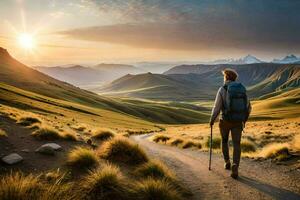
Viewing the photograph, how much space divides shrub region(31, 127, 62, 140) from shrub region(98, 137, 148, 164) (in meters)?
3.92

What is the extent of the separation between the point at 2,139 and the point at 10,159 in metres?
3.54

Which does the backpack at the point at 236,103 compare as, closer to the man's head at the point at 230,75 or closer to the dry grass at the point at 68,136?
the man's head at the point at 230,75

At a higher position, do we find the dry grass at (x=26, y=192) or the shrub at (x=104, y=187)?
the dry grass at (x=26, y=192)

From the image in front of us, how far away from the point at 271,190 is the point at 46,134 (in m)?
10.5

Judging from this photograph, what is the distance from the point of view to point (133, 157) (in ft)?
41.3

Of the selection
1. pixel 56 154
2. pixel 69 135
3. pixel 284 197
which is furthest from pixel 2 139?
pixel 284 197

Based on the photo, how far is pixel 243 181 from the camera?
36.3 feet

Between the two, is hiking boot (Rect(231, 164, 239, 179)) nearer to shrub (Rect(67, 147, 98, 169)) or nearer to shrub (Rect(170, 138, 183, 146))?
shrub (Rect(67, 147, 98, 169))

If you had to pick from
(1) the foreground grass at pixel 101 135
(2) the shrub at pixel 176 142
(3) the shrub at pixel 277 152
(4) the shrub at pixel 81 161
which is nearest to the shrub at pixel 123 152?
(4) the shrub at pixel 81 161

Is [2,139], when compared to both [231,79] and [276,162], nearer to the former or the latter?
[231,79]

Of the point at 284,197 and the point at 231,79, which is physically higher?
the point at 231,79

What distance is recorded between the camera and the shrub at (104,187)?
831 centimetres

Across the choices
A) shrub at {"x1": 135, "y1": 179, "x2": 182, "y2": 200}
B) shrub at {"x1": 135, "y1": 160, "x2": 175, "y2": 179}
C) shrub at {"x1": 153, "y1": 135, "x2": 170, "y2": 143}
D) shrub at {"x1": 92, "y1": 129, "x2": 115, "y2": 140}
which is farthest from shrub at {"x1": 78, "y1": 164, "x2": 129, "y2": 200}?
shrub at {"x1": 153, "y1": 135, "x2": 170, "y2": 143}

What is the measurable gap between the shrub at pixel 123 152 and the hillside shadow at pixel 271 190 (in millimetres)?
3887
